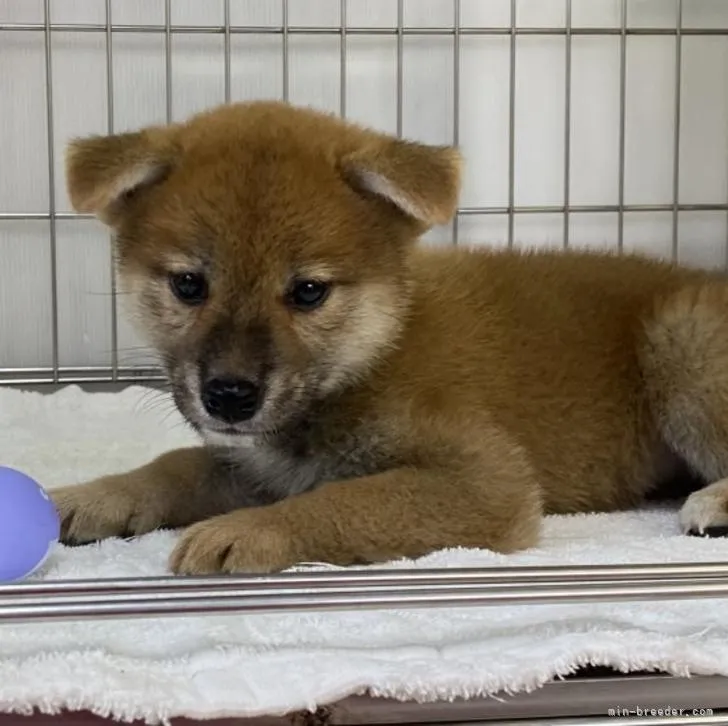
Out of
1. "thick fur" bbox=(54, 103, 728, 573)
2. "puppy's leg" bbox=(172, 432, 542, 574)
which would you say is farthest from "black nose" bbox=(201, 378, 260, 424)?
"puppy's leg" bbox=(172, 432, 542, 574)

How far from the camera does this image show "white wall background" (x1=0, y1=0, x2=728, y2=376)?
2.62m

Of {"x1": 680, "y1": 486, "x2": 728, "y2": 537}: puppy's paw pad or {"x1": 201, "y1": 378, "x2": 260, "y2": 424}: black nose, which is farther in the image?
{"x1": 680, "y1": 486, "x2": 728, "y2": 537}: puppy's paw pad

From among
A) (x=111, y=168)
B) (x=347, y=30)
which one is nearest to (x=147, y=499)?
(x=111, y=168)

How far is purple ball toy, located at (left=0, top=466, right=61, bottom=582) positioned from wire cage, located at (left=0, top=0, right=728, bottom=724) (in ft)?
3.91

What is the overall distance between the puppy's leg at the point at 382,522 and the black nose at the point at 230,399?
0.39 feet

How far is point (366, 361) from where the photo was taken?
1.60 m

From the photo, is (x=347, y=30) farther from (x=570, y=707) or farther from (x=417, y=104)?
(x=570, y=707)

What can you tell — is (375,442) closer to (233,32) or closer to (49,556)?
(49,556)

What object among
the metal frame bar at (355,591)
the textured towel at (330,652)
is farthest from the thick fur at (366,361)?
the metal frame bar at (355,591)

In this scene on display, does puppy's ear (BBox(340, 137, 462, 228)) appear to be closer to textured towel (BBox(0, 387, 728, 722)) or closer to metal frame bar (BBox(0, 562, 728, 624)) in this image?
textured towel (BBox(0, 387, 728, 722))

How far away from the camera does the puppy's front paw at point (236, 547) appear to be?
1.31 metres

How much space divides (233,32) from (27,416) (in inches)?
38.3

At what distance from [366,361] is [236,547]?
381 millimetres

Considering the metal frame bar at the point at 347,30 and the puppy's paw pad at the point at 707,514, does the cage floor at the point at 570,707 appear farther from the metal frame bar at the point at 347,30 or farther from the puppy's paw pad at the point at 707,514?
the metal frame bar at the point at 347,30
